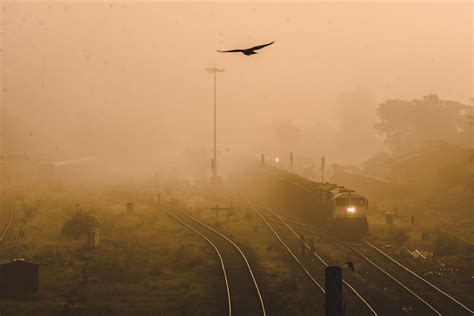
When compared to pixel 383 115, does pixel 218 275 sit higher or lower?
lower

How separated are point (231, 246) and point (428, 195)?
22502 millimetres

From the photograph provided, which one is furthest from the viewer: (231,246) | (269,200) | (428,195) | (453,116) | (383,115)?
(383,115)

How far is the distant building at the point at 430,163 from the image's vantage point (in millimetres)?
45156

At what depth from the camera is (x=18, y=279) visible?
16.8 metres

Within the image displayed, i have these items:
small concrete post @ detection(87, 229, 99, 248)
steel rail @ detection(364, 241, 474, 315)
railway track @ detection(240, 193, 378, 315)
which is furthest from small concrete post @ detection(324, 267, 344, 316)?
small concrete post @ detection(87, 229, 99, 248)

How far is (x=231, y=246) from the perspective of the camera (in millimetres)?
24141

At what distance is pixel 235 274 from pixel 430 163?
3547 cm

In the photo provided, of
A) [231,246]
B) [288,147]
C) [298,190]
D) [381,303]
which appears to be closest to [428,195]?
[298,190]

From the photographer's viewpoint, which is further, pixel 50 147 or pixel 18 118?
pixel 50 147

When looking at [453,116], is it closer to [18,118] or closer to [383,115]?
[383,115]

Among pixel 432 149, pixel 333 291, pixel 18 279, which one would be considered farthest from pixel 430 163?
pixel 333 291

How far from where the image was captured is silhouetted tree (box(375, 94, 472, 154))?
7575cm

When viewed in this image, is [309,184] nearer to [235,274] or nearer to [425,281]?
[235,274]

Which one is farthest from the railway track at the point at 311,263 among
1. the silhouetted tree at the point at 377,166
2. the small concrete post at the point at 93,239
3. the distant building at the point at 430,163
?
the silhouetted tree at the point at 377,166
